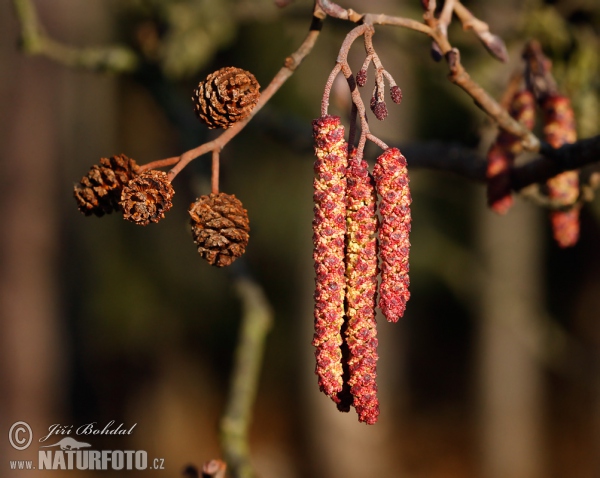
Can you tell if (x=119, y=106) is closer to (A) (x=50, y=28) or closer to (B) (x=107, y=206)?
(A) (x=50, y=28)

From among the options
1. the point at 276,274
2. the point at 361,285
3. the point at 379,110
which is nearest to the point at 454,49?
the point at 379,110

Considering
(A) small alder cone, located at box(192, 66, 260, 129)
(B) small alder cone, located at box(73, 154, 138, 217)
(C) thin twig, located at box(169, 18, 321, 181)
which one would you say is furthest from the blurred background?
(B) small alder cone, located at box(73, 154, 138, 217)

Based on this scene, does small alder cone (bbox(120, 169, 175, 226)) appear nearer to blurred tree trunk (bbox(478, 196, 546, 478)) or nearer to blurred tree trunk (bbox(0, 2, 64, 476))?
blurred tree trunk (bbox(0, 2, 64, 476))

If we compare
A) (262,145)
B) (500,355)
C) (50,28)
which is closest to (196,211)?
(50,28)

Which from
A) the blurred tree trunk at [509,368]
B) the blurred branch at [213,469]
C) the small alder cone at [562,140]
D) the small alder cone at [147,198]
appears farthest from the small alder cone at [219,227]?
the blurred tree trunk at [509,368]

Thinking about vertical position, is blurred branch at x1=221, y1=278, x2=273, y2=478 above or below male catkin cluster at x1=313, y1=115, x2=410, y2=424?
below

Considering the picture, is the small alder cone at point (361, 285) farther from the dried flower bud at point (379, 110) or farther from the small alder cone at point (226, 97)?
the small alder cone at point (226, 97)
